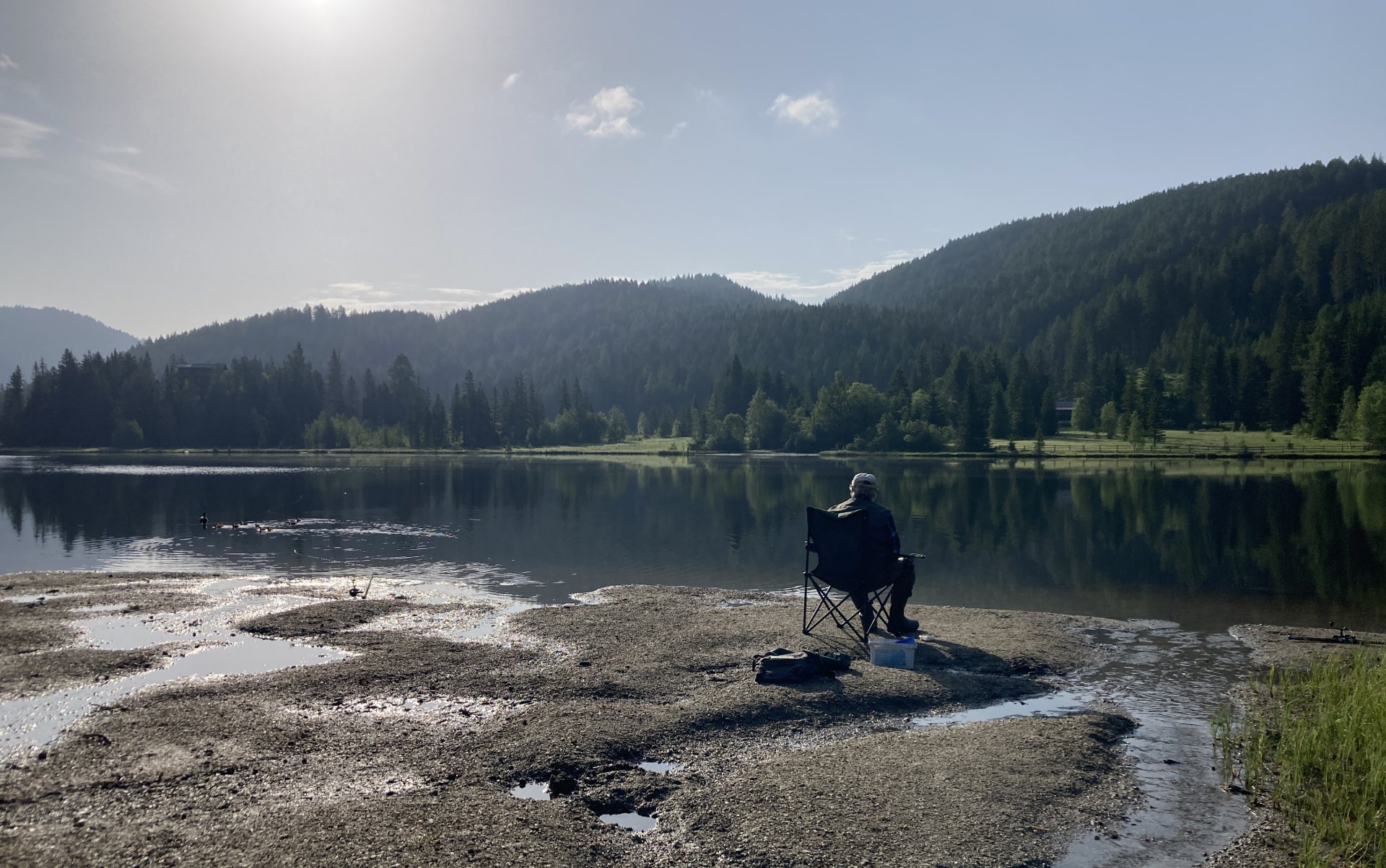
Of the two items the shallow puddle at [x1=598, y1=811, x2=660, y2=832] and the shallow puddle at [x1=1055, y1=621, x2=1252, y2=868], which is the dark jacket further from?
the shallow puddle at [x1=598, y1=811, x2=660, y2=832]

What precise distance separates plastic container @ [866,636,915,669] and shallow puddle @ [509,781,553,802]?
6.03 metres

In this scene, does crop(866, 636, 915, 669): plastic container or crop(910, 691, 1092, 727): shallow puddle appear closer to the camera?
A: crop(910, 691, 1092, 727): shallow puddle

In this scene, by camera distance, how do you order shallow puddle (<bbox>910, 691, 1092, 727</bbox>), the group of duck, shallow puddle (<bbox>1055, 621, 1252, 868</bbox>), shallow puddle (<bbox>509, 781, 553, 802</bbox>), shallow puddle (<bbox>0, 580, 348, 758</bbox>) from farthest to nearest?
the group of duck → shallow puddle (<bbox>910, 691, 1092, 727</bbox>) → shallow puddle (<bbox>0, 580, 348, 758</bbox>) → shallow puddle (<bbox>509, 781, 553, 802</bbox>) → shallow puddle (<bbox>1055, 621, 1252, 868</bbox>)

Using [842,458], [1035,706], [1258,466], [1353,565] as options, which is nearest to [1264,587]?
[1353,565]

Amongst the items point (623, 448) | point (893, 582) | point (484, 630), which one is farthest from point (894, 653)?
point (623, 448)

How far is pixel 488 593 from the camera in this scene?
2150cm

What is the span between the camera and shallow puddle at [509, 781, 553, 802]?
837cm

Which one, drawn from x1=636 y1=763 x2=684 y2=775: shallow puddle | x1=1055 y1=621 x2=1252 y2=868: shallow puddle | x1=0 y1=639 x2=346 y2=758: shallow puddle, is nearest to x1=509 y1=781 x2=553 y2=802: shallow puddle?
x1=636 y1=763 x2=684 y2=775: shallow puddle

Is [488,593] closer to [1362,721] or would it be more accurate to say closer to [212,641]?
[212,641]

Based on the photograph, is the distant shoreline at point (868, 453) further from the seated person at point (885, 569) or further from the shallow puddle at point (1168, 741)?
the seated person at point (885, 569)

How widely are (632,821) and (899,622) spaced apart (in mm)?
7738

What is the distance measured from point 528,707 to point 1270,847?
787cm

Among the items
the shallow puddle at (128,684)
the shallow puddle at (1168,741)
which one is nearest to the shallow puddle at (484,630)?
the shallow puddle at (128,684)

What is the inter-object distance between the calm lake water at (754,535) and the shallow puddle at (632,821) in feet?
42.0
